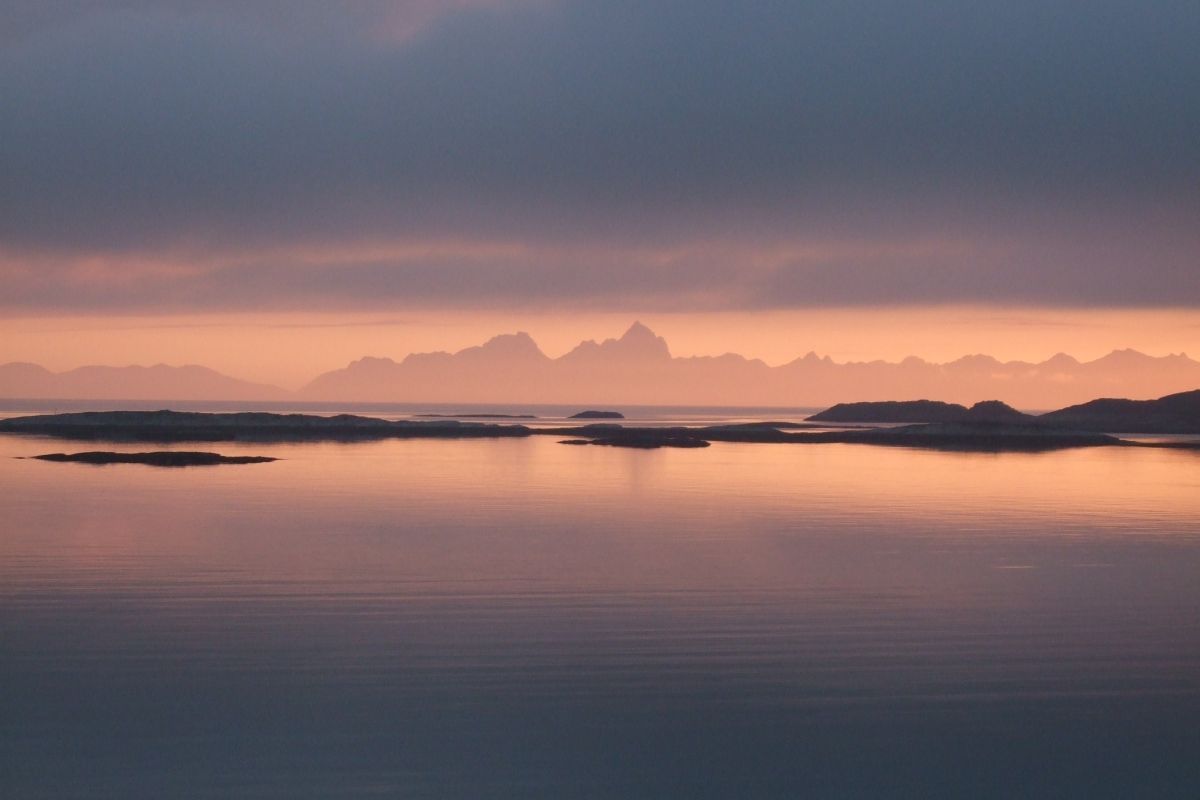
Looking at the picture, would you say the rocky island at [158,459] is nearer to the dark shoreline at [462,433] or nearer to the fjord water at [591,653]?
the fjord water at [591,653]

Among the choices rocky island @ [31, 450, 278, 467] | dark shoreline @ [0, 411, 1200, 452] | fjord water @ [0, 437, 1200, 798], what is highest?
dark shoreline @ [0, 411, 1200, 452]

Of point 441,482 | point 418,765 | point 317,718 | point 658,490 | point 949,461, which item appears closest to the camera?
point 418,765

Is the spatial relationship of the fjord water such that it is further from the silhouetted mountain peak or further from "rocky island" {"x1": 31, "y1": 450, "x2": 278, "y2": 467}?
the silhouetted mountain peak

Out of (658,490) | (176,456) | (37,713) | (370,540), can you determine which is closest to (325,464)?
(176,456)

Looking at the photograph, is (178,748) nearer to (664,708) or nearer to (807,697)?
(664,708)

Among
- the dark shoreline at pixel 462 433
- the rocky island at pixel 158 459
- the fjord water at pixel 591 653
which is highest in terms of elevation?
the dark shoreline at pixel 462 433

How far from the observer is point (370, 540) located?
2803 centimetres

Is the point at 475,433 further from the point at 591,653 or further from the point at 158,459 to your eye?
the point at 591,653

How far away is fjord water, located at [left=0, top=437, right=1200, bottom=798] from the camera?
11750 mm

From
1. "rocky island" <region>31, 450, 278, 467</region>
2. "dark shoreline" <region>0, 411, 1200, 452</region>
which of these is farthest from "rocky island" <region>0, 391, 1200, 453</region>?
"rocky island" <region>31, 450, 278, 467</region>

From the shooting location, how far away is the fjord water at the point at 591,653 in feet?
38.5

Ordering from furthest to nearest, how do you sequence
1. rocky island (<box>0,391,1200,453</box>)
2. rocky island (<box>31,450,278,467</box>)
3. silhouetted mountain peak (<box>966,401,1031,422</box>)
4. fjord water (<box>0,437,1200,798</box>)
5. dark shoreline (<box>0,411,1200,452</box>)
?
silhouetted mountain peak (<box>966,401,1031,422</box>) < rocky island (<box>0,391,1200,453</box>) < dark shoreline (<box>0,411,1200,452</box>) < rocky island (<box>31,450,278,467</box>) < fjord water (<box>0,437,1200,798</box>)

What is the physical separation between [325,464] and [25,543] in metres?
30.7

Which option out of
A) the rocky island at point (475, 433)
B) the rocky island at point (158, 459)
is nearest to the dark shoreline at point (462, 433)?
the rocky island at point (475, 433)
